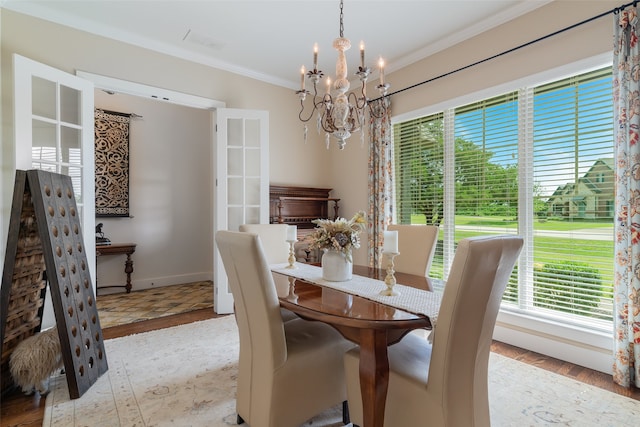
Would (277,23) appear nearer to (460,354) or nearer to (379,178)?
(379,178)

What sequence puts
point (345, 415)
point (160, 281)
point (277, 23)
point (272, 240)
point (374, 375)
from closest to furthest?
point (374, 375) → point (345, 415) → point (272, 240) → point (277, 23) → point (160, 281)

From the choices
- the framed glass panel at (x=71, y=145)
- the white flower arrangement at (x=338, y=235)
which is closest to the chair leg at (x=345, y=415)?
the white flower arrangement at (x=338, y=235)

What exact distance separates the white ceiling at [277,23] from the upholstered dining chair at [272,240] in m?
1.87

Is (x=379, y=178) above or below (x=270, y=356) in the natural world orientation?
above

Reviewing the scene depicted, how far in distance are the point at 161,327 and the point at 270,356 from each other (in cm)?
224

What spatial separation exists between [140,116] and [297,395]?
185 inches

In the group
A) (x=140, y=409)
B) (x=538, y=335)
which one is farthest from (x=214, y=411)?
(x=538, y=335)

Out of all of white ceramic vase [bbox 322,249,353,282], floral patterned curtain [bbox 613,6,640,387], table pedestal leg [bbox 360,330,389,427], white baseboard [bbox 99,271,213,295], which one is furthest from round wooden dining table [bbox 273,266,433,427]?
white baseboard [bbox 99,271,213,295]

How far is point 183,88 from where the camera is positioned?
139 inches

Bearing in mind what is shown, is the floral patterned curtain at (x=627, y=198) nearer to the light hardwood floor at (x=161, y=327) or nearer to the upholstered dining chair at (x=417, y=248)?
the light hardwood floor at (x=161, y=327)

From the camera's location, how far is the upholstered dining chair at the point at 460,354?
1.18m

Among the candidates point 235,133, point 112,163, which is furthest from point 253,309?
point 112,163

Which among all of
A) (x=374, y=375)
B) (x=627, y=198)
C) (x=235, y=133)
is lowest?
(x=374, y=375)

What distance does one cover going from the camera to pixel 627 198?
7.05 ft
